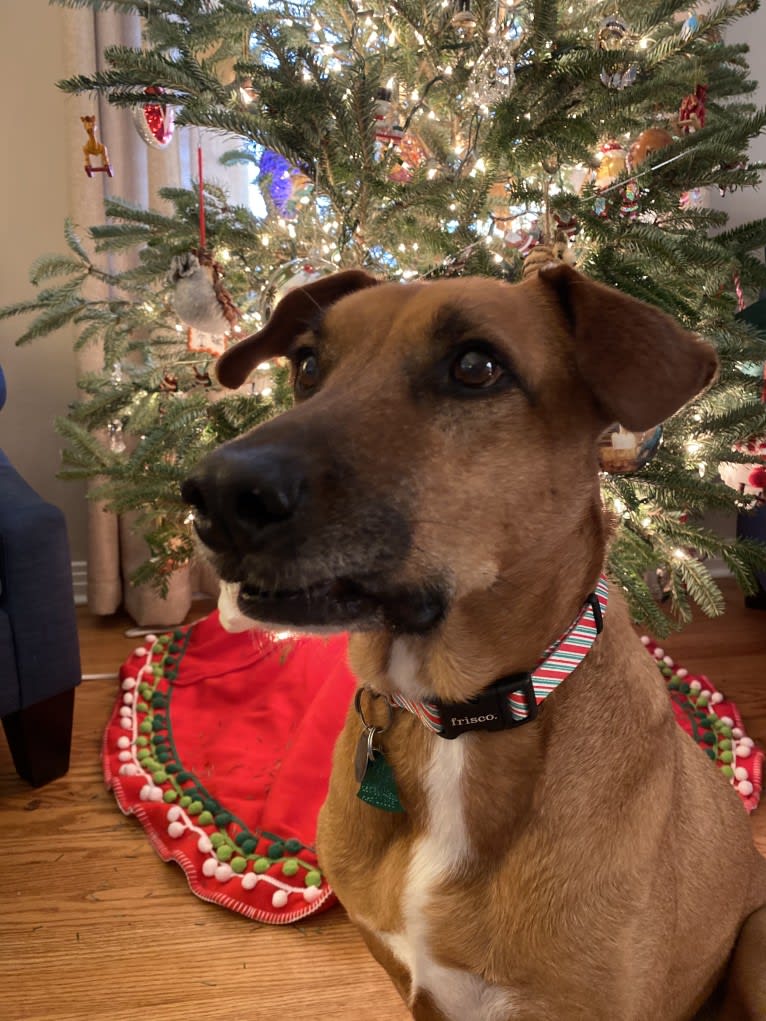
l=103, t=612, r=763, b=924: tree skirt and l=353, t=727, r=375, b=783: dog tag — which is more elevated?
Result: l=353, t=727, r=375, b=783: dog tag

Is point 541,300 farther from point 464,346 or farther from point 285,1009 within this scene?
point 285,1009

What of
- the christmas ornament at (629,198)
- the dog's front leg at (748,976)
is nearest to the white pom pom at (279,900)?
the dog's front leg at (748,976)

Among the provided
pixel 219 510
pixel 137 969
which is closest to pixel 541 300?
pixel 219 510

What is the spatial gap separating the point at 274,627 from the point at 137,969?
126 centimetres

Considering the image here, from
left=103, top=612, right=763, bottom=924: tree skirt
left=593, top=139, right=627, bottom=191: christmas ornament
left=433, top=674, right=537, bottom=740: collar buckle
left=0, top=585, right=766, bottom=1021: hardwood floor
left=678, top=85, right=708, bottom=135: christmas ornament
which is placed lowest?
left=0, top=585, right=766, bottom=1021: hardwood floor

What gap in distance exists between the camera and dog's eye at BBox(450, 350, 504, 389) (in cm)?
104

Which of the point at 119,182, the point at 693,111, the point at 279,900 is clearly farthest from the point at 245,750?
the point at 119,182

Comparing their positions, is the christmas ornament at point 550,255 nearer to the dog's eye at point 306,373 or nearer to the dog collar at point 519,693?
the dog's eye at point 306,373

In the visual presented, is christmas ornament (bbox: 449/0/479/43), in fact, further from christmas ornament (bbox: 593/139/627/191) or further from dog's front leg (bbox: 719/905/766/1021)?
dog's front leg (bbox: 719/905/766/1021)

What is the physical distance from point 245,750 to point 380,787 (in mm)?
1414

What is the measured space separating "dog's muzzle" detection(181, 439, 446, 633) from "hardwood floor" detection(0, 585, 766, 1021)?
46.9 inches

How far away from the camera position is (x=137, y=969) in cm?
171

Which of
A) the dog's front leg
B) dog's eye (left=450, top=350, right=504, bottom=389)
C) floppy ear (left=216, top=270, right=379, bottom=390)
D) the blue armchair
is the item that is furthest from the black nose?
the blue armchair

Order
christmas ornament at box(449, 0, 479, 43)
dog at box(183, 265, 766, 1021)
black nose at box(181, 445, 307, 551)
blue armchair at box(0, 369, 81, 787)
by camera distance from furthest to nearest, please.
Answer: blue armchair at box(0, 369, 81, 787) < christmas ornament at box(449, 0, 479, 43) < dog at box(183, 265, 766, 1021) < black nose at box(181, 445, 307, 551)
